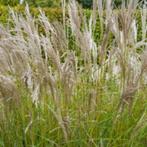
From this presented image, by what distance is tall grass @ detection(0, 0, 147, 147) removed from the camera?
2.42m

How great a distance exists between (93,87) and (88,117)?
6.4 inches

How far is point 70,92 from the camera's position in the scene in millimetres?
2480

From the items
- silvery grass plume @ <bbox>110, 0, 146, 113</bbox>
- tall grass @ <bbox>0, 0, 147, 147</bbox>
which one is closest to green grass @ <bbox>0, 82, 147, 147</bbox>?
tall grass @ <bbox>0, 0, 147, 147</bbox>

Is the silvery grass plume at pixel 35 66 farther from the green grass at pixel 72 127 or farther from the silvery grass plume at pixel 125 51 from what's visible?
the silvery grass plume at pixel 125 51

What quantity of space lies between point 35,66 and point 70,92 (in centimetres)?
21

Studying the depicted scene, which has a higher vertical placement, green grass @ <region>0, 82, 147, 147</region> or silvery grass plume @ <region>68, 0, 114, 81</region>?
silvery grass plume @ <region>68, 0, 114, 81</region>

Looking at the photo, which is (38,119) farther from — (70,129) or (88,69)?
(88,69)

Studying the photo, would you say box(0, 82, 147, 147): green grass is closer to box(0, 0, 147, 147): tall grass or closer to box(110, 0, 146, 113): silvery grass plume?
box(0, 0, 147, 147): tall grass

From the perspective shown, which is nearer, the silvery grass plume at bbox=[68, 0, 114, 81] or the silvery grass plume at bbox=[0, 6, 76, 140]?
the silvery grass plume at bbox=[0, 6, 76, 140]

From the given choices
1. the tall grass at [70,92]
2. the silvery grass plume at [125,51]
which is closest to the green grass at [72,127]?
the tall grass at [70,92]

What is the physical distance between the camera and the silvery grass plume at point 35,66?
2332mm

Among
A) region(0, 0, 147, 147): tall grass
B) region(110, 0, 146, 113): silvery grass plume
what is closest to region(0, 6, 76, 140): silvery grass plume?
region(0, 0, 147, 147): tall grass

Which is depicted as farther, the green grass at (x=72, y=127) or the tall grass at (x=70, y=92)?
the green grass at (x=72, y=127)

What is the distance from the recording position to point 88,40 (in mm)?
2541
